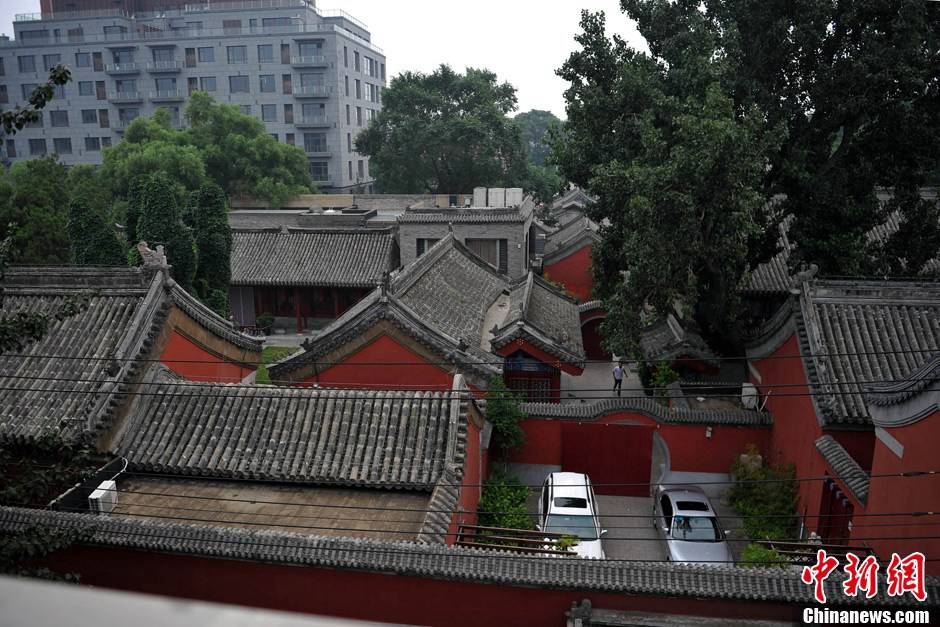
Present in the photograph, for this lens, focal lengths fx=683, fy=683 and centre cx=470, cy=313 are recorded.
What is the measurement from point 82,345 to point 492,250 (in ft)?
58.9

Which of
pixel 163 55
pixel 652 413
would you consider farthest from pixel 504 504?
pixel 163 55

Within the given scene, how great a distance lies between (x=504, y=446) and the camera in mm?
15781

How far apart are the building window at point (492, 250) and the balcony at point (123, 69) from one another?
4061 centimetres

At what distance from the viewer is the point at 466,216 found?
90.7 feet

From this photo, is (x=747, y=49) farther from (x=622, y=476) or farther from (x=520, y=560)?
(x=520, y=560)

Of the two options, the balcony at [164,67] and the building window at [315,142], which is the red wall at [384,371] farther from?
the balcony at [164,67]

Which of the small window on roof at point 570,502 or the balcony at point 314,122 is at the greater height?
the balcony at point 314,122

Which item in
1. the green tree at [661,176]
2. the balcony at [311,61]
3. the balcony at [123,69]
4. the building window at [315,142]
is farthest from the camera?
the building window at [315,142]

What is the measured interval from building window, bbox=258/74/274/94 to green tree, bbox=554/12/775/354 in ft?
136

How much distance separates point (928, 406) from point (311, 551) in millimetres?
8420

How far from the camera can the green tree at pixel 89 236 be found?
19359 millimetres

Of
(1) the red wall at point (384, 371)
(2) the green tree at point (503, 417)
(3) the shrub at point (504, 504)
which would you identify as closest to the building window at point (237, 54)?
(1) the red wall at point (384, 371)

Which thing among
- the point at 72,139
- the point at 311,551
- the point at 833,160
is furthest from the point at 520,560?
the point at 72,139

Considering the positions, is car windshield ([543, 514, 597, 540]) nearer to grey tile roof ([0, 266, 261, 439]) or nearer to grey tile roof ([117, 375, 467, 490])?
grey tile roof ([117, 375, 467, 490])
